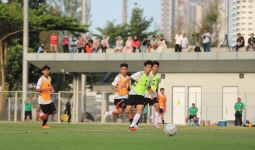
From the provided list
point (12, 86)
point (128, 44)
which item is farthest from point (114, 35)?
point (128, 44)

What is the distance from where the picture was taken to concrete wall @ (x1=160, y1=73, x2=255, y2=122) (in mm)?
48438

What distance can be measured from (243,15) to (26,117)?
3451 centimetres

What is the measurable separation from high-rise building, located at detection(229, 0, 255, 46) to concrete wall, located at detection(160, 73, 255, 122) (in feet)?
65.4

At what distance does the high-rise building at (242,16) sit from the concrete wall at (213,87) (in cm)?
1992

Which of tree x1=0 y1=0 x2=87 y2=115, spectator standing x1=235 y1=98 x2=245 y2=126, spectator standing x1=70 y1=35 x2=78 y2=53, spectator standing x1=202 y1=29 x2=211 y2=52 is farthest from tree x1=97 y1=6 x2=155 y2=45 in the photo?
spectator standing x1=235 y1=98 x2=245 y2=126

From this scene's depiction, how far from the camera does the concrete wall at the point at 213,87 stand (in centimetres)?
4844

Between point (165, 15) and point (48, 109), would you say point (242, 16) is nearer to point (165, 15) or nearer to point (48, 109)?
point (48, 109)

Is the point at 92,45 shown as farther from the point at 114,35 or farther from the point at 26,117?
the point at 114,35

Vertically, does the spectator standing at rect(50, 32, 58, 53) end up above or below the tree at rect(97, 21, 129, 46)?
below

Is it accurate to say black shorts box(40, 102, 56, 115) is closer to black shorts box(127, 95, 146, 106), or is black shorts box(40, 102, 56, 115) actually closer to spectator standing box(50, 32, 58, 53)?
black shorts box(127, 95, 146, 106)

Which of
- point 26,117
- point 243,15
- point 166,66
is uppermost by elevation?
point 243,15

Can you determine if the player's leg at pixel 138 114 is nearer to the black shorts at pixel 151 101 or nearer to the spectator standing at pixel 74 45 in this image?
the black shorts at pixel 151 101

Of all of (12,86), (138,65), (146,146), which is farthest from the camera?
(12,86)

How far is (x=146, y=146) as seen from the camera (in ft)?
45.0
